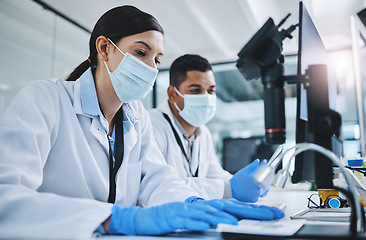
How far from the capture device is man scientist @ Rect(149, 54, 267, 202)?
208 cm

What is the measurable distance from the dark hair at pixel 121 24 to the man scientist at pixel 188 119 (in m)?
0.79

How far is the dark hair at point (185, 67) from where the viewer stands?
2256 millimetres

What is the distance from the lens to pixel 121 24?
54.4 inches

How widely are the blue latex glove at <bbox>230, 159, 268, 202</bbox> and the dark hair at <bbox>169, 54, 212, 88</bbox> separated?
1018mm

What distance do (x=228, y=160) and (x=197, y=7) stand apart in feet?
6.18

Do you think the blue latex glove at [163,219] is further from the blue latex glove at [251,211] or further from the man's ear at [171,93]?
the man's ear at [171,93]

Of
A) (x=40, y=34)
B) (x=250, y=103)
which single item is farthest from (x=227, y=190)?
(x=250, y=103)

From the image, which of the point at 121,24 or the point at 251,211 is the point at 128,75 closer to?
the point at 121,24

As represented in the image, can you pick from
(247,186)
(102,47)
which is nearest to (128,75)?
(102,47)

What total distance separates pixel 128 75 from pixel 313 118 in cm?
81

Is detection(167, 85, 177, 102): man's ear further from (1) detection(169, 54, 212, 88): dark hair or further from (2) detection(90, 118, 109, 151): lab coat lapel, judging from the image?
(2) detection(90, 118, 109, 151): lab coat lapel

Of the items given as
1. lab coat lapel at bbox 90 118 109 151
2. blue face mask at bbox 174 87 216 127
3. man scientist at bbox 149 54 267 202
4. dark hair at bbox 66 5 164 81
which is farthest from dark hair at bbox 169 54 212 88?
lab coat lapel at bbox 90 118 109 151

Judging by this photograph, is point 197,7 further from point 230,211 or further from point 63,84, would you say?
point 230,211

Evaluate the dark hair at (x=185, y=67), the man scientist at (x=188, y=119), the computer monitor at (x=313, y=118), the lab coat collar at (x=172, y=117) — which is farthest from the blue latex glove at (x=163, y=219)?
the dark hair at (x=185, y=67)
